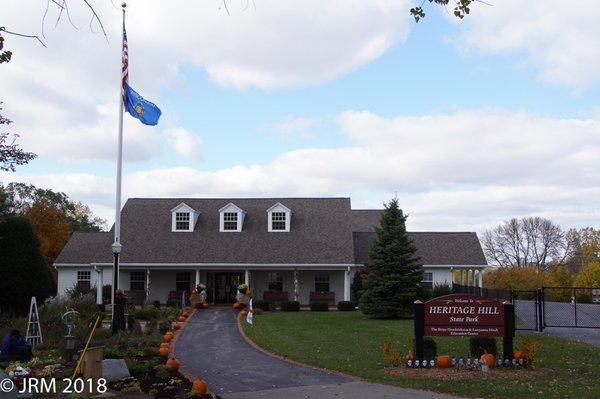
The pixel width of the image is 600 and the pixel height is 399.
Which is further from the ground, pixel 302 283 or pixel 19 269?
pixel 19 269

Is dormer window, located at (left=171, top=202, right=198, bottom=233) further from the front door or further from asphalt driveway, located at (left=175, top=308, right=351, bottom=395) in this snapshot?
asphalt driveway, located at (left=175, top=308, right=351, bottom=395)

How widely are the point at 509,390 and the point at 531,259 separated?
260 ft

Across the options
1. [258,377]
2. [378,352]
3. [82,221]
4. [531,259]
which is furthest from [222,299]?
[531,259]

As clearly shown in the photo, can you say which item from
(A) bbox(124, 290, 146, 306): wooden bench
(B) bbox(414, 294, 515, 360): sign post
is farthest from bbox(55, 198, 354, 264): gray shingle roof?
(B) bbox(414, 294, 515, 360): sign post

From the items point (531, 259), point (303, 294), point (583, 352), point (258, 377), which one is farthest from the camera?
point (531, 259)

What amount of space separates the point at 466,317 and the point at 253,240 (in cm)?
2537

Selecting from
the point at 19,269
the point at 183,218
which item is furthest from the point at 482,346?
the point at 183,218

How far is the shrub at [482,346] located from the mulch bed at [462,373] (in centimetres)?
80

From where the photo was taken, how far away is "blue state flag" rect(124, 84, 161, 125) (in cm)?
2658

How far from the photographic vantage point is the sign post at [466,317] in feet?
47.8

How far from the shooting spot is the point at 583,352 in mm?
16297

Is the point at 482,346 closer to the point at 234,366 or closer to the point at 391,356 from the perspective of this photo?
the point at 391,356

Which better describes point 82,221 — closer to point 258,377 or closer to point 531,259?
point 531,259

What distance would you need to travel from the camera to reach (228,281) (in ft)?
130
